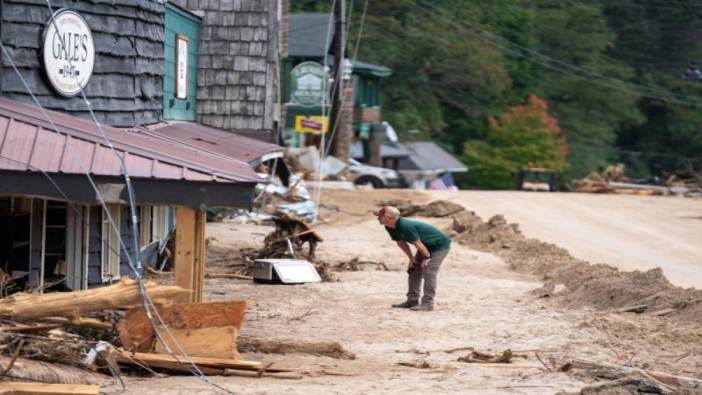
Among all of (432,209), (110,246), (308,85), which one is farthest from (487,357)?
(308,85)

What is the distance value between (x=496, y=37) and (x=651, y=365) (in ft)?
185

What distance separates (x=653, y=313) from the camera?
16547 millimetres

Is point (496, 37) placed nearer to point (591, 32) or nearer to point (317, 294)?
point (591, 32)

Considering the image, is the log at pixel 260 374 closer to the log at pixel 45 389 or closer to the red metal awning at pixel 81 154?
the log at pixel 45 389

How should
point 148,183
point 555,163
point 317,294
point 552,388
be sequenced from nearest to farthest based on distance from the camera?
point 552,388, point 148,183, point 317,294, point 555,163

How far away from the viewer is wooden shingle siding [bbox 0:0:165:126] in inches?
591

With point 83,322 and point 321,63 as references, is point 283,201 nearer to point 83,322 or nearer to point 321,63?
point 83,322

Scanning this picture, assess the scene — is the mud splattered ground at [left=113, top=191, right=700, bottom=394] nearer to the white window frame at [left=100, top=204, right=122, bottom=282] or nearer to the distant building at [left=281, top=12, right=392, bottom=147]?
the white window frame at [left=100, top=204, right=122, bottom=282]

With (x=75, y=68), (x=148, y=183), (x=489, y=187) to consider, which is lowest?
(x=489, y=187)

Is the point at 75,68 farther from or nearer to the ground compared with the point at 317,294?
farther from the ground

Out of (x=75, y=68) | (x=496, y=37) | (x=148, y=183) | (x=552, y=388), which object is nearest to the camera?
(x=552, y=388)

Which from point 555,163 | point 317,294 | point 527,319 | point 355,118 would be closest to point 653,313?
point 527,319

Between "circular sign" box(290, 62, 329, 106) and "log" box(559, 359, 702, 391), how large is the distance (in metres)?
31.5

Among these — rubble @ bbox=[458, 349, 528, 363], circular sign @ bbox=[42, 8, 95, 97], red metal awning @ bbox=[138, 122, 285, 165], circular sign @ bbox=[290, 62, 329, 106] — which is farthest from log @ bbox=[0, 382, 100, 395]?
circular sign @ bbox=[290, 62, 329, 106]
